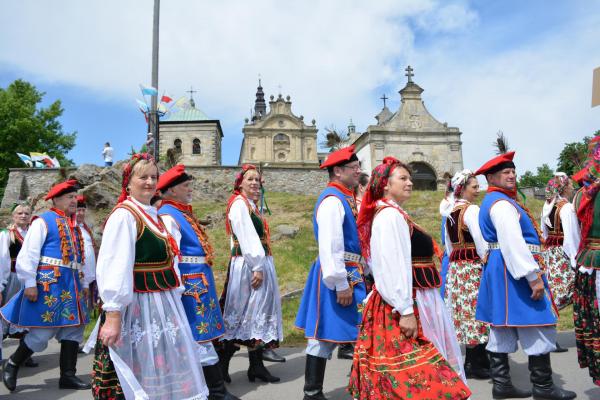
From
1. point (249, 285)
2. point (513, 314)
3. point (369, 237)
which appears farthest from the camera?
point (249, 285)

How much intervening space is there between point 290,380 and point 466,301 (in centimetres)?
208

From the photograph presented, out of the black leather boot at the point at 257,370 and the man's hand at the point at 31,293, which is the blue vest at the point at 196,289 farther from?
the man's hand at the point at 31,293

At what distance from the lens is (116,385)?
3.05m

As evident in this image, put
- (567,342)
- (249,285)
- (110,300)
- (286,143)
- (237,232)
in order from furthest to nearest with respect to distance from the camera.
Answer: (286,143) < (567,342) < (249,285) < (237,232) < (110,300)

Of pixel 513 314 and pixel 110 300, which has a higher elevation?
pixel 110 300

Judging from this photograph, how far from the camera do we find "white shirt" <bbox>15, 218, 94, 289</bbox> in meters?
5.04

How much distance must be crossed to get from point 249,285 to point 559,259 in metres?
4.43

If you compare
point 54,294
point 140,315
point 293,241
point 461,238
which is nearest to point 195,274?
point 140,315

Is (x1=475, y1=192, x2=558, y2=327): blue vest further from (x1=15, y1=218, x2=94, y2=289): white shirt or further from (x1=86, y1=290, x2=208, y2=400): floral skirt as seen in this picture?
(x1=15, y1=218, x2=94, y2=289): white shirt

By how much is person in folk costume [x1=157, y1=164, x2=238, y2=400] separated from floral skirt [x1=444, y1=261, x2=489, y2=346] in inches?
98.8

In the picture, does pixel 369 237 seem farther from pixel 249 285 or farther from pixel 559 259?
pixel 559 259

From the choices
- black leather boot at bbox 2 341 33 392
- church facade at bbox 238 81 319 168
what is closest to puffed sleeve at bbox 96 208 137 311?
black leather boot at bbox 2 341 33 392

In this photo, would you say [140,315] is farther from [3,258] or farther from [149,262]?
[3,258]

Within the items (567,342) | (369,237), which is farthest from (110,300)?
(567,342)
